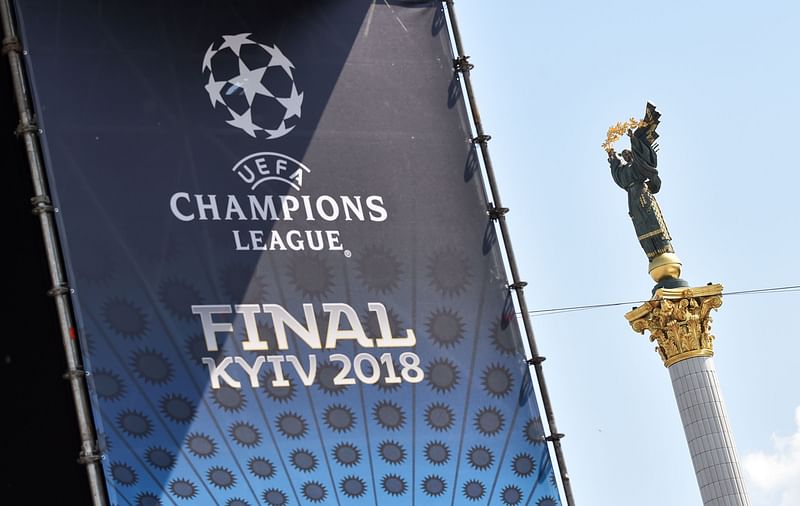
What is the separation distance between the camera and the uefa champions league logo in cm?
859

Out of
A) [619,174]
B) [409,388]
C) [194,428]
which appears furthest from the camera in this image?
[619,174]

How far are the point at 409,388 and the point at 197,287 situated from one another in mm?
1274

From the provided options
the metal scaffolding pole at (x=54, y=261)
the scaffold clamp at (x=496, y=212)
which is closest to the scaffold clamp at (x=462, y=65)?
the scaffold clamp at (x=496, y=212)

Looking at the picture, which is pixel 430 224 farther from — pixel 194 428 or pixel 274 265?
pixel 194 428

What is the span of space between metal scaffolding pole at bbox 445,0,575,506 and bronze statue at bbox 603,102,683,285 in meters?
14.3

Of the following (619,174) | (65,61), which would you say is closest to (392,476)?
(65,61)

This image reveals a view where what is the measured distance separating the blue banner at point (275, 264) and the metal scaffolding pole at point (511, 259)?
66mm

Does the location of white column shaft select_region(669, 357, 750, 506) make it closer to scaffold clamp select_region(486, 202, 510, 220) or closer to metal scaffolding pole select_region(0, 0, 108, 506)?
scaffold clamp select_region(486, 202, 510, 220)

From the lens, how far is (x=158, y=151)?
27.2 ft

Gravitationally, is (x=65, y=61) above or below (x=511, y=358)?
above

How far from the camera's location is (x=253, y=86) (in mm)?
8695

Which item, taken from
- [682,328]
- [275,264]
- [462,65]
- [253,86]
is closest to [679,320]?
[682,328]

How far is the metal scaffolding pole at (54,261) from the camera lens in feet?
24.5

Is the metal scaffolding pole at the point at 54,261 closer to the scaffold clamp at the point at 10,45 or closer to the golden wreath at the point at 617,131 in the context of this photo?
the scaffold clamp at the point at 10,45
